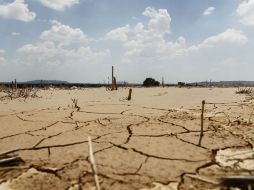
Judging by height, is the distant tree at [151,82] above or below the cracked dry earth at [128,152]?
above

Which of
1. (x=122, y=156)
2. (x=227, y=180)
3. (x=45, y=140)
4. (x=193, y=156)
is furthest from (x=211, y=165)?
(x=45, y=140)

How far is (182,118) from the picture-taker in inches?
162

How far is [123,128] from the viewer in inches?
139

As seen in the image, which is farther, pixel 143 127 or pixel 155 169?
pixel 143 127

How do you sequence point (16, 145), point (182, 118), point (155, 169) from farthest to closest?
point (182, 118) < point (16, 145) < point (155, 169)

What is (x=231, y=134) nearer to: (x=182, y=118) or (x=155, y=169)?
(x=182, y=118)

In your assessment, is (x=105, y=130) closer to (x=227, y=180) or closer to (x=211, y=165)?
(x=211, y=165)

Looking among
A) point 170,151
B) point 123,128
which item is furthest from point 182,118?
point 170,151

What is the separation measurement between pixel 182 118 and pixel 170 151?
156 centimetres

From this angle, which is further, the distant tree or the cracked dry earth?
the distant tree

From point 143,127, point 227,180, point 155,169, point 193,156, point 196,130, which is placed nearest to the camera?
point 227,180

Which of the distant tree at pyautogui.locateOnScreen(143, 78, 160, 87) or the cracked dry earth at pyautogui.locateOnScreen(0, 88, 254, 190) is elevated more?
the distant tree at pyautogui.locateOnScreen(143, 78, 160, 87)

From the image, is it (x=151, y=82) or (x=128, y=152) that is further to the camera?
(x=151, y=82)

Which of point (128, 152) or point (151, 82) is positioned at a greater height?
point (151, 82)
